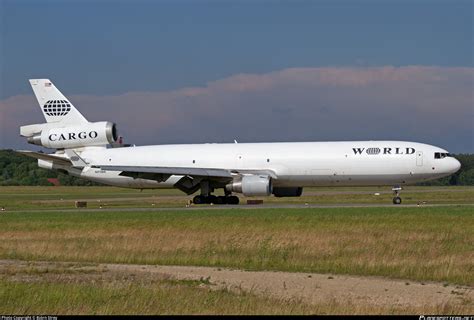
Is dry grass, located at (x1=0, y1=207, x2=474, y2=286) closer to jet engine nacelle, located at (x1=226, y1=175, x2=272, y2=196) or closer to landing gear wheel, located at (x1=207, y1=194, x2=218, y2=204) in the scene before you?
jet engine nacelle, located at (x1=226, y1=175, x2=272, y2=196)

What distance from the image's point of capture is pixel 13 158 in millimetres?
160500

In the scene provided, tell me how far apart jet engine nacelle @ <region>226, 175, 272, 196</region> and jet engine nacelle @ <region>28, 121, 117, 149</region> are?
1204 centimetres

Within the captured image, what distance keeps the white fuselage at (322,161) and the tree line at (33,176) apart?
72.0 m

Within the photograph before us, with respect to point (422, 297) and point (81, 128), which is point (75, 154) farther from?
point (422, 297)

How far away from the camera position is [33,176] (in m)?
141

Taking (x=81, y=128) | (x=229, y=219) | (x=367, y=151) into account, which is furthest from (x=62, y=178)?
(x=229, y=219)

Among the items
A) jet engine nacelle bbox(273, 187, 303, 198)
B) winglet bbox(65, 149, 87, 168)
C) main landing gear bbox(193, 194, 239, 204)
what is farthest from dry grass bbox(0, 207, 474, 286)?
winglet bbox(65, 149, 87, 168)

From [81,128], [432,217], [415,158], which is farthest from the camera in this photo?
[81,128]

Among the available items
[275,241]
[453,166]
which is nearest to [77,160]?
[453,166]

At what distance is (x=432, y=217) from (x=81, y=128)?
31.3 metres

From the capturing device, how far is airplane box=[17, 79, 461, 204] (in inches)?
2066

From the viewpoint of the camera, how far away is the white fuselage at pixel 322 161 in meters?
52.3

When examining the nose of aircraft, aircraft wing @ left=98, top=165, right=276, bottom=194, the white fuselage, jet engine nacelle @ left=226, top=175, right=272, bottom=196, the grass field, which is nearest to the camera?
the grass field

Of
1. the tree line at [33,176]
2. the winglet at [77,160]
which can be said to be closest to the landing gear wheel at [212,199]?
the winglet at [77,160]
